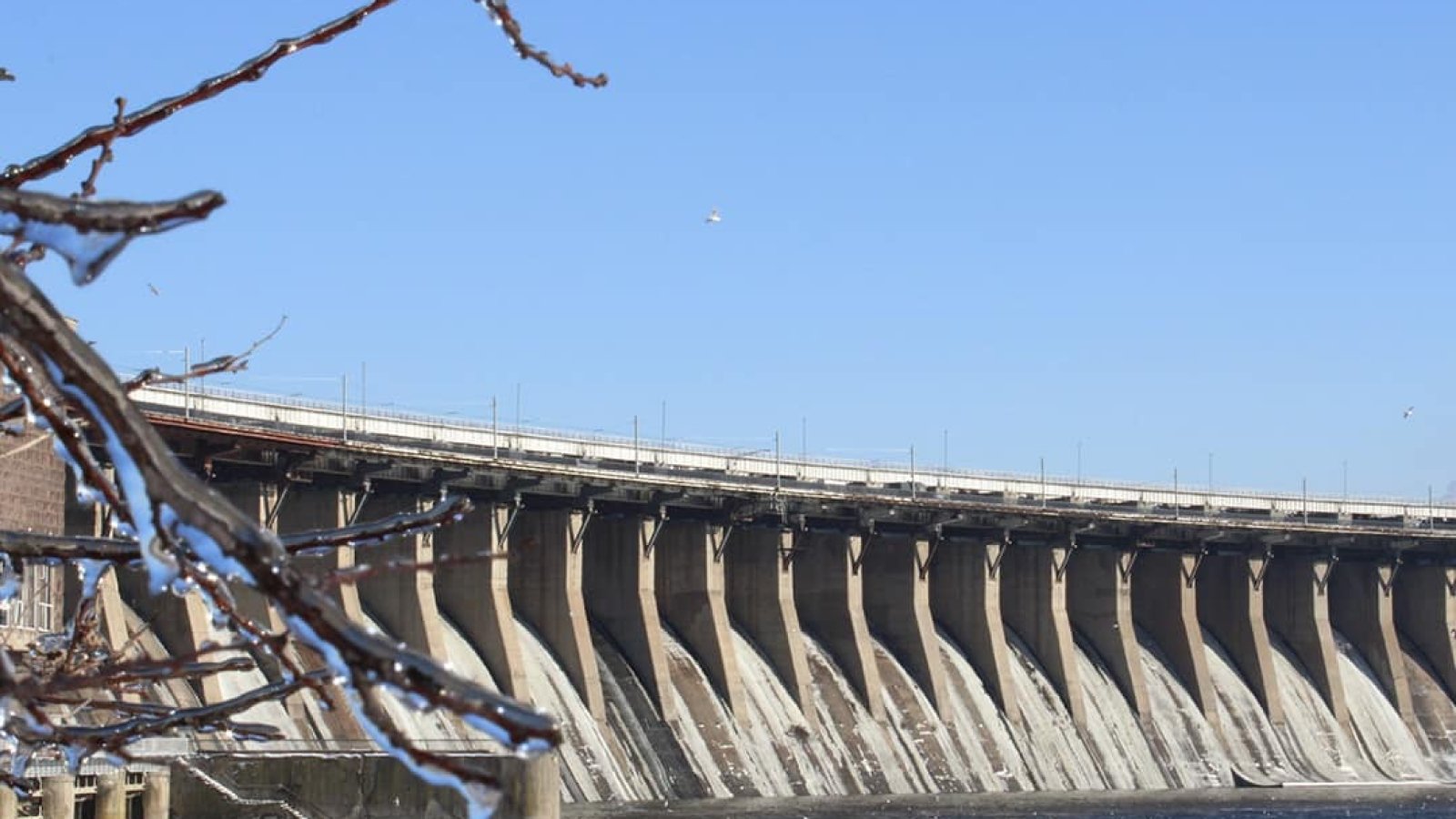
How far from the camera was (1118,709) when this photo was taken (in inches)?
3467

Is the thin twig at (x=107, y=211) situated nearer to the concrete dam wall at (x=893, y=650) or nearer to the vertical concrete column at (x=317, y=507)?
the concrete dam wall at (x=893, y=650)

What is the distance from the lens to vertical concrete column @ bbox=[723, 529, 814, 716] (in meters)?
77.9

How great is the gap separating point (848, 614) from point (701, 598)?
7207mm

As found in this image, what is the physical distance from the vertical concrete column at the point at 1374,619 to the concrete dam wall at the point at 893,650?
4.6 inches

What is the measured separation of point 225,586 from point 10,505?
41832mm

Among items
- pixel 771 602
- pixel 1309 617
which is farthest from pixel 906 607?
pixel 1309 617

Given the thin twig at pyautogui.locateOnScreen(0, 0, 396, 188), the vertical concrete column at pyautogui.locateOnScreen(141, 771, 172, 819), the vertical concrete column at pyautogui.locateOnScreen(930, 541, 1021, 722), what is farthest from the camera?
the vertical concrete column at pyautogui.locateOnScreen(930, 541, 1021, 722)

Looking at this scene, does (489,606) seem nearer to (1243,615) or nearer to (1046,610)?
(1046,610)

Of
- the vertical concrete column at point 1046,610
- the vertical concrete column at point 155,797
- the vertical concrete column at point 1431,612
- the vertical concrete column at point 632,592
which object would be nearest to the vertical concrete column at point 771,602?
the vertical concrete column at point 632,592

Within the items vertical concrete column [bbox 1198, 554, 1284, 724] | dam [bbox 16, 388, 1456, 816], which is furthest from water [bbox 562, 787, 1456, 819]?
vertical concrete column [bbox 1198, 554, 1284, 724]

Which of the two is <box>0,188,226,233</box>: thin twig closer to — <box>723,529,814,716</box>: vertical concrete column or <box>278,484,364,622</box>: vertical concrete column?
<box>278,484,364,622</box>: vertical concrete column

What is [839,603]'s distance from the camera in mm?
81938

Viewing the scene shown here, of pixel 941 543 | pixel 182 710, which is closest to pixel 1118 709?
pixel 941 543

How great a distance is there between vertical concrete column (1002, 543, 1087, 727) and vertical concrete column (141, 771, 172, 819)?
52.9 meters
